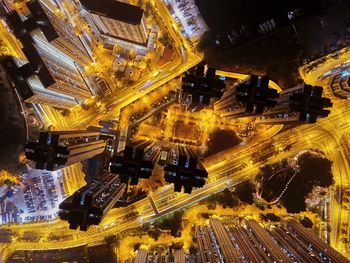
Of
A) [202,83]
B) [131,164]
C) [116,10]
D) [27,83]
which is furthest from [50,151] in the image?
[116,10]

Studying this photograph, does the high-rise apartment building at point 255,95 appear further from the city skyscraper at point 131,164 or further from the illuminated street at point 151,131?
the city skyscraper at point 131,164

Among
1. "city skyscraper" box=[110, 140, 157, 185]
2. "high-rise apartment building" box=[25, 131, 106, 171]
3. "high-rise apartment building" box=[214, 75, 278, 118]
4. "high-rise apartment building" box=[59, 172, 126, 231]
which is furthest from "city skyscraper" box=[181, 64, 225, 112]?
"high-rise apartment building" box=[59, 172, 126, 231]

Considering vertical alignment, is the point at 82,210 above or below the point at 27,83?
below

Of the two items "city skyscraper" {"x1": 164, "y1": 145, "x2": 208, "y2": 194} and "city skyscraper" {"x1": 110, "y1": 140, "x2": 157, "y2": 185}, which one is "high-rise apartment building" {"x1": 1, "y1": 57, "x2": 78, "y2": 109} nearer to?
"city skyscraper" {"x1": 110, "y1": 140, "x2": 157, "y2": 185}

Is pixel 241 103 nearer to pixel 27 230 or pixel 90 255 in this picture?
pixel 90 255

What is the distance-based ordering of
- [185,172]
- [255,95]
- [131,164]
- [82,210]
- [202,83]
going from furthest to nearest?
[202,83] < [255,95] < [185,172] < [131,164] < [82,210]

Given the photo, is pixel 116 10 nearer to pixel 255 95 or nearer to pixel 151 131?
pixel 151 131

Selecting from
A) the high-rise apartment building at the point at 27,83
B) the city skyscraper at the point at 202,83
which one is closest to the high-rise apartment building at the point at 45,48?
the high-rise apartment building at the point at 27,83

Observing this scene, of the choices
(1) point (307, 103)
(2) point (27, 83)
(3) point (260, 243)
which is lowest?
(3) point (260, 243)

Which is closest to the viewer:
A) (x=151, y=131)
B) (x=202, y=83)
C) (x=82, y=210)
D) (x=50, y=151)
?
(x=82, y=210)
